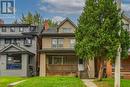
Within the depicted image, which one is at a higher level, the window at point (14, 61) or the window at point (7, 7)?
the window at point (7, 7)

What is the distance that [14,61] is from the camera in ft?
192

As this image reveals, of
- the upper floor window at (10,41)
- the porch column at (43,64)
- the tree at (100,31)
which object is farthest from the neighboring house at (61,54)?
the tree at (100,31)

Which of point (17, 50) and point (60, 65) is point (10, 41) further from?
point (60, 65)

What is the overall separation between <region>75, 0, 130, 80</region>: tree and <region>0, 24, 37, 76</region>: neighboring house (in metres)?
21.7

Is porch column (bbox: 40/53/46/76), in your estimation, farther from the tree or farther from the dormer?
the tree

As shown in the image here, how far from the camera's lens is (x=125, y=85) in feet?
96.4

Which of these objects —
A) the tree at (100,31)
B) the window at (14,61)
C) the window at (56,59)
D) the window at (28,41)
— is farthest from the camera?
the window at (28,41)

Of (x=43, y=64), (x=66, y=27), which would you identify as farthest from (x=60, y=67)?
(x=66, y=27)

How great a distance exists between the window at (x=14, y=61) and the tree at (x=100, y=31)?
22.3m

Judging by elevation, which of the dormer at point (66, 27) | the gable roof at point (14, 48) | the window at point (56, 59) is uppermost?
the dormer at point (66, 27)

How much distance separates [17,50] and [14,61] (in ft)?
5.89

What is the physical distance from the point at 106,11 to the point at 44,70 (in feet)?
69.8

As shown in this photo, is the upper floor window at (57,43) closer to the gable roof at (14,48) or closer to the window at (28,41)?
the gable roof at (14,48)

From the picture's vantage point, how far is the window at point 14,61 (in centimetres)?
5816
